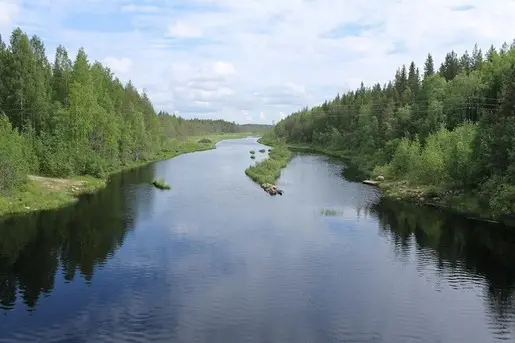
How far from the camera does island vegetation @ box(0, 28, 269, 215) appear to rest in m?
57.5

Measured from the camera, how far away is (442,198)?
2448 inches

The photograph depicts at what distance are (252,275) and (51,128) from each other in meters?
57.4

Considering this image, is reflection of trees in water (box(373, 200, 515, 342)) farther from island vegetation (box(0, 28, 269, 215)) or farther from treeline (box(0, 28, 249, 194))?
treeline (box(0, 28, 249, 194))

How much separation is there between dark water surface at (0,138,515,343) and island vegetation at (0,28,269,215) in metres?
6.86

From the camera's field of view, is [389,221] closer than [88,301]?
No

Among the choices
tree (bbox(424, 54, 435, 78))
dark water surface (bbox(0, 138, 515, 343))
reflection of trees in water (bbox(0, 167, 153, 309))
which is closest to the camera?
dark water surface (bbox(0, 138, 515, 343))

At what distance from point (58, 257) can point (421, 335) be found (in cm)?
2789

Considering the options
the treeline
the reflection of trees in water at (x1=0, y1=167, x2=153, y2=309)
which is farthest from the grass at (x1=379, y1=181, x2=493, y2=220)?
the treeline

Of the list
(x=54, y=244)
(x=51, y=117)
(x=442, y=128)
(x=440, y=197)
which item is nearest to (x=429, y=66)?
(x=442, y=128)

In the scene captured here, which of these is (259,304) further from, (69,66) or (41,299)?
(69,66)

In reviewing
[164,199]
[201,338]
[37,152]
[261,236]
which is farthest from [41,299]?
[37,152]

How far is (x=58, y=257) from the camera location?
3819 centimetres

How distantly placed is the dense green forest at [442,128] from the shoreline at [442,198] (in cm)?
73

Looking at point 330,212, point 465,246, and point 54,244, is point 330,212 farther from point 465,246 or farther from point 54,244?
point 54,244
